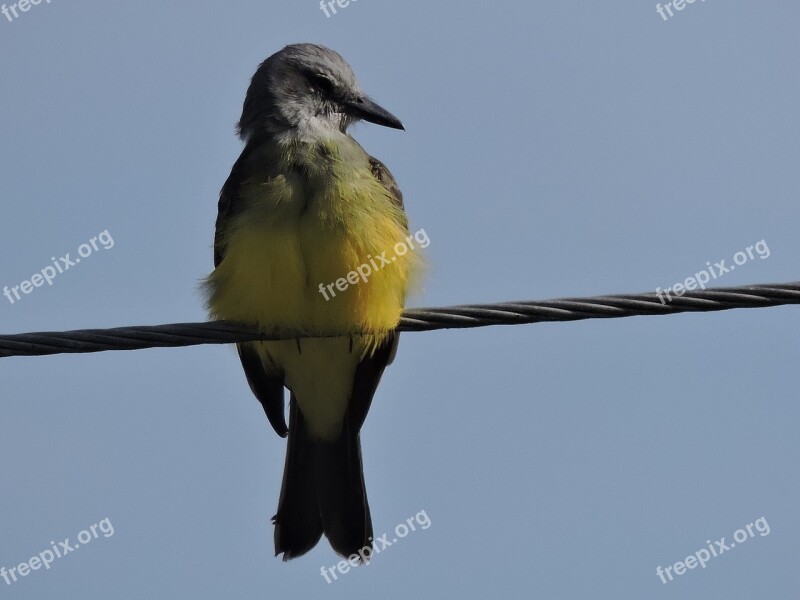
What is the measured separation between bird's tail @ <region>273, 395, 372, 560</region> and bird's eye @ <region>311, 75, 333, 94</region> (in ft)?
5.95

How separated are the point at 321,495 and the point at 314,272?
1.70m

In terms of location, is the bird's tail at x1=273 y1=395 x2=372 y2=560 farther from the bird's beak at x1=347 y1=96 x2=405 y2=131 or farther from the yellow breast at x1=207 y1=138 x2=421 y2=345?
the bird's beak at x1=347 y1=96 x2=405 y2=131

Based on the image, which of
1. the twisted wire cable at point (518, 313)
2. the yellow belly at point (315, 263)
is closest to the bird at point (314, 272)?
the yellow belly at point (315, 263)

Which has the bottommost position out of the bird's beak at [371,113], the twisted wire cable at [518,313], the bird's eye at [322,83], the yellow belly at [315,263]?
the twisted wire cable at [518,313]

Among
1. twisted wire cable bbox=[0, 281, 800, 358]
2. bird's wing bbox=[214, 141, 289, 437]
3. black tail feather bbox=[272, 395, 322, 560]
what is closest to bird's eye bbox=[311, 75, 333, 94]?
bird's wing bbox=[214, 141, 289, 437]

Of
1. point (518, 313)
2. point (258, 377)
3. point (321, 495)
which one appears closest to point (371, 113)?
point (258, 377)

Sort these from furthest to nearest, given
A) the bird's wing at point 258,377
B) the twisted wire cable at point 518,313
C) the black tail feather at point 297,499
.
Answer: the black tail feather at point 297,499, the bird's wing at point 258,377, the twisted wire cable at point 518,313

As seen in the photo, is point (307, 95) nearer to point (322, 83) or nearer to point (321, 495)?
point (322, 83)

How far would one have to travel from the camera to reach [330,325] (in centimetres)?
616

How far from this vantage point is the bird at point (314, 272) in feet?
19.7

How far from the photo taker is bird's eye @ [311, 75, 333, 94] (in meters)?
7.55

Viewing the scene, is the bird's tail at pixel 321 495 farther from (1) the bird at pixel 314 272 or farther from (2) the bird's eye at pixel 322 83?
(2) the bird's eye at pixel 322 83

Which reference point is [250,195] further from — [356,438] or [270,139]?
[356,438]

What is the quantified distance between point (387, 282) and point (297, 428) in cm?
158
